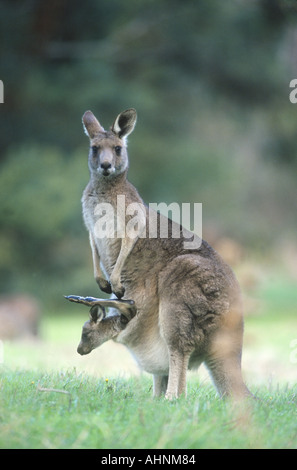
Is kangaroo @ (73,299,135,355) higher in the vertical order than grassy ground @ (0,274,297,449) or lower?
higher

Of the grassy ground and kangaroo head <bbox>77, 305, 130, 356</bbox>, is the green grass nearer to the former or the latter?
the grassy ground

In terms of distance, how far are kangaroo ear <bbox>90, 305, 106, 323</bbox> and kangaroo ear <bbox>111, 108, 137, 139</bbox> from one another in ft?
4.24

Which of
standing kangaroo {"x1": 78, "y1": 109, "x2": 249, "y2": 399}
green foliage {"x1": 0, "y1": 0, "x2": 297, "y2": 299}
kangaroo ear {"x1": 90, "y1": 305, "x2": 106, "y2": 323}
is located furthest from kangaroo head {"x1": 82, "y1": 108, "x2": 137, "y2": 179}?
green foliage {"x1": 0, "y1": 0, "x2": 297, "y2": 299}

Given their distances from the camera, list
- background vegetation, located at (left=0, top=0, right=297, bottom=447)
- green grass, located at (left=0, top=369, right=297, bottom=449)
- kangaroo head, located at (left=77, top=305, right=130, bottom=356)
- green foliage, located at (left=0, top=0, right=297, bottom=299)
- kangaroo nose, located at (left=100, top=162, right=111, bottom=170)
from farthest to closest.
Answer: green foliage, located at (left=0, top=0, right=297, bottom=299) → background vegetation, located at (left=0, top=0, right=297, bottom=447) → kangaroo nose, located at (left=100, top=162, right=111, bottom=170) → kangaroo head, located at (left=77, top=305, right=130, bottom=356) → green grass, located at (left=0, top=369, right=297, bottom=449)

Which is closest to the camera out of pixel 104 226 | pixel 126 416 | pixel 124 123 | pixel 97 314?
pixel 126 416

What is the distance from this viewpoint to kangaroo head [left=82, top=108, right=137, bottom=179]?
5.03 m

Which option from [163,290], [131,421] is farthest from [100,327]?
[131,421]

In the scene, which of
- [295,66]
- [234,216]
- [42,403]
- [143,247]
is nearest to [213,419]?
[42,403]

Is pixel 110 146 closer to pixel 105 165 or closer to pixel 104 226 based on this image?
pixel 105 165

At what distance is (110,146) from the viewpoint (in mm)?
5125

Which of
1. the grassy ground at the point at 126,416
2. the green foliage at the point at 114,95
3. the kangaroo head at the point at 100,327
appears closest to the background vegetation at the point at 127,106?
the green foliage at the point at 114,95

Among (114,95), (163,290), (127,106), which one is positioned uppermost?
(114,95)

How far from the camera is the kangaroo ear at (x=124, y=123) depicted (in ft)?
17.0

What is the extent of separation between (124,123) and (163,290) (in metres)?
1.35
